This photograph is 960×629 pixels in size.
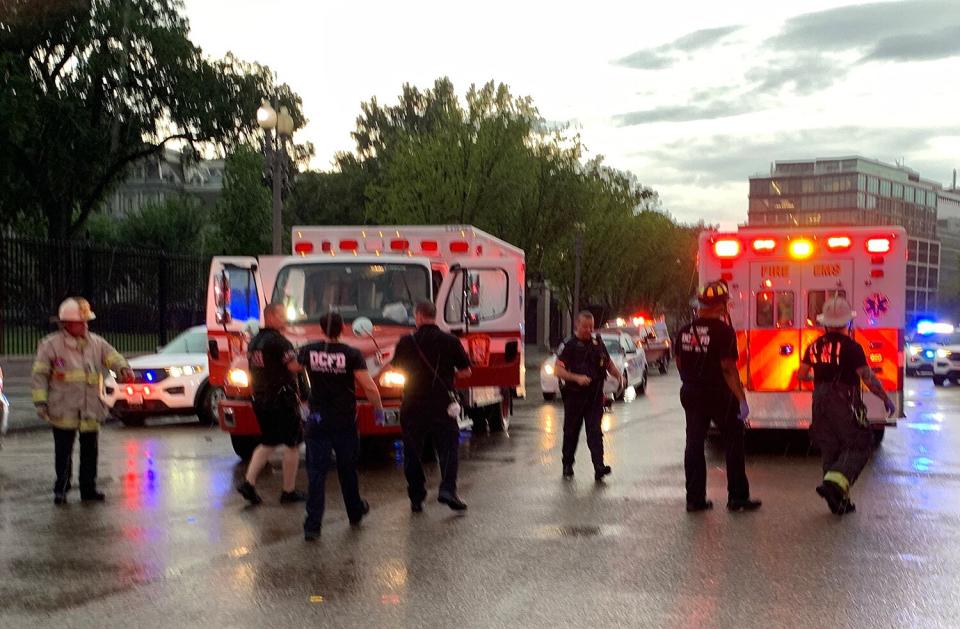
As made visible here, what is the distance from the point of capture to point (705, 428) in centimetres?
995

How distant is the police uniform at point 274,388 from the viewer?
10.2 metres

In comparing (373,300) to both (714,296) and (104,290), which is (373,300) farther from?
(104,290)

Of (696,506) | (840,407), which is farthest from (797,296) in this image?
(696,506)

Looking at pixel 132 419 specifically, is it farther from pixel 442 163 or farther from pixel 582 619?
pixel 442 163

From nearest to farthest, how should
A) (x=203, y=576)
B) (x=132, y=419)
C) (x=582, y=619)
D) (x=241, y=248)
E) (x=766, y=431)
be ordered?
(x=582, y=619) < (x=203, y=576) < (x=766, y=431) < (x=132, y=419) < (x=241, y=248)

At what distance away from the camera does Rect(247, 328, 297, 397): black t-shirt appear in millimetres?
10234

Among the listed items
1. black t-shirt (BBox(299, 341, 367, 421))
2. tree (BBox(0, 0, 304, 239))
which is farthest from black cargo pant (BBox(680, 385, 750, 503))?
tree (BBox(0, 0, 304, 239))

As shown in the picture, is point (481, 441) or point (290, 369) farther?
point (481, 441)

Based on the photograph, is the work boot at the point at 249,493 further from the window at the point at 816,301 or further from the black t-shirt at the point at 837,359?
the window at the point at 816,301

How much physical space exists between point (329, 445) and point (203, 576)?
1758 mm

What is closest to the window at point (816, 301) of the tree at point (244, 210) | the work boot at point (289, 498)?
the work boot at point (289, 498)

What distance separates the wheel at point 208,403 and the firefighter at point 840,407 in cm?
1030

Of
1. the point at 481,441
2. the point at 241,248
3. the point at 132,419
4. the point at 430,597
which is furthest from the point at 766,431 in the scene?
the point at 241,248

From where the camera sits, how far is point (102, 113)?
36469 millimetres
